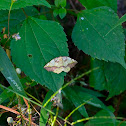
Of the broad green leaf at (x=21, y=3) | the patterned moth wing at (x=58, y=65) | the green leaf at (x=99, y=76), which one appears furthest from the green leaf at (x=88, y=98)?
the broad green leaf at (x=21, y=3)

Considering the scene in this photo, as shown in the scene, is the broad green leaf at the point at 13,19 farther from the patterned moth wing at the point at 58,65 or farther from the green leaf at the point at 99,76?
the green leaf at the point at 99,76

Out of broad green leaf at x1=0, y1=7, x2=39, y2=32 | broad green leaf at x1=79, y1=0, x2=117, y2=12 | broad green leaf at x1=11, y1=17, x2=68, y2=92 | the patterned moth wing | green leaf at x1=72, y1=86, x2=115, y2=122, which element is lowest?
green leaf at x1=72, y1=86, x2=115, y2=122

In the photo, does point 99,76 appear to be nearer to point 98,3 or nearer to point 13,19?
point 98,3

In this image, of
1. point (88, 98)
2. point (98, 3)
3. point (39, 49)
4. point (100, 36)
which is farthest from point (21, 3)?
point (88, 98)

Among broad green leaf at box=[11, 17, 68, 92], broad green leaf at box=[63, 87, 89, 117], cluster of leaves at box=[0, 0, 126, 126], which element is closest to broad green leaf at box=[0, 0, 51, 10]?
cluster of leaves at box=[0, 0, 126, 126]

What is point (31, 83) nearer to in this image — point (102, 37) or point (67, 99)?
point (67, 99)

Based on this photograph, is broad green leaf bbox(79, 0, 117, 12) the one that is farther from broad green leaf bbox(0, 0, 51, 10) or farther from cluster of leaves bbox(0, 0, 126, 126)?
broad green leaf bbox(0, 0, 51, 10)
